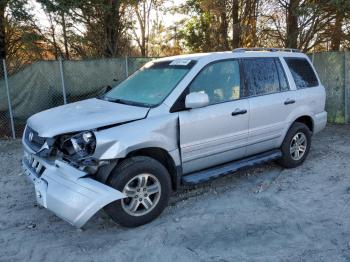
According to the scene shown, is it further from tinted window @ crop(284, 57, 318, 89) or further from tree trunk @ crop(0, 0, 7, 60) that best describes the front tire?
tree trunk @ crop(0, 0, 7, 60)

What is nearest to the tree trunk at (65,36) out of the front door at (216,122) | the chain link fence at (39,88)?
the chain link fence at (39,88)

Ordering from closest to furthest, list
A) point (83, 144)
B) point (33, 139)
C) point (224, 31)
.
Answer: point (83, 144)
point (33, 139)
point (224, 31)

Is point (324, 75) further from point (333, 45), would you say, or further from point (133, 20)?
point (133, 20)

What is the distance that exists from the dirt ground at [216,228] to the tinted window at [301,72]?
5.01 feet

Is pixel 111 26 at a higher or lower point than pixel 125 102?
higher

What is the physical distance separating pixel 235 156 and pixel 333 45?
839cm

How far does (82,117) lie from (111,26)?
950 centimetres

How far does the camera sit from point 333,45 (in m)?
11.8

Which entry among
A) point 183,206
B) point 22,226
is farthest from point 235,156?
point 22,226

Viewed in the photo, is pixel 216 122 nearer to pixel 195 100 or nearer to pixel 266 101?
pixel 195 100

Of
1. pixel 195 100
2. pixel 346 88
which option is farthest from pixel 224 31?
pixel 195 100

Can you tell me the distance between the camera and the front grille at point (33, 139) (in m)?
4.24

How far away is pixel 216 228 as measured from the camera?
4133 millimetres

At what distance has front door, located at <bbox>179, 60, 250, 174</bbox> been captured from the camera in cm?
453
